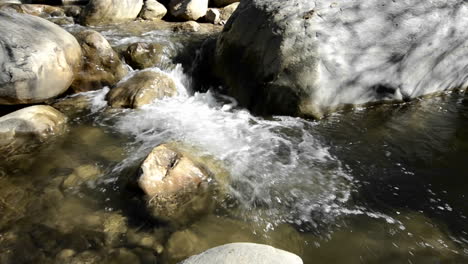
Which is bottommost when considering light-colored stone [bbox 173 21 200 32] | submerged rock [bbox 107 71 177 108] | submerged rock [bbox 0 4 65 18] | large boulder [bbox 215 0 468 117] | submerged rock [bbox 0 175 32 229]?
submerged rock [bbox 0 4 65 18]

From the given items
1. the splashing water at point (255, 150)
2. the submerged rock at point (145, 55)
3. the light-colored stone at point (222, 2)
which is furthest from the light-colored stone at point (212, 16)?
the splashing water at point (255, 150)

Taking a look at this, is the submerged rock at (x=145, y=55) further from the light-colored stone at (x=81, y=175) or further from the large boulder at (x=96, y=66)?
the light-colored stone at (x=81, y=175)

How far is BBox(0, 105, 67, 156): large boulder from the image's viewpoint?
A: 381cm

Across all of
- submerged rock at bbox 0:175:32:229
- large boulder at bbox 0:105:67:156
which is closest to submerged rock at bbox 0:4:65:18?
large boulder at bbox 0:105:67:156

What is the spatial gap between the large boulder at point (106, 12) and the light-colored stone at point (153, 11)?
38 cm

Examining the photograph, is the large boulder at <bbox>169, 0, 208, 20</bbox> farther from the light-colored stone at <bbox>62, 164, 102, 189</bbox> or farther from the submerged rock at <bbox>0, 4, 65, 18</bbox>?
the light-colored stone at <bbox>62, 164, 102, 189</bbox>

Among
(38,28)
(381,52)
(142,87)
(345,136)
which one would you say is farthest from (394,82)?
(38,28)

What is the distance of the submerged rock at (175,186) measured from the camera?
9.78ft

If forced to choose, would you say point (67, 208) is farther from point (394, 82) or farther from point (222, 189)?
point (394, 82)

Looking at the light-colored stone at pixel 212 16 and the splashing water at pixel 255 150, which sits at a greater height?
the light-colored stone at pixel 212 16

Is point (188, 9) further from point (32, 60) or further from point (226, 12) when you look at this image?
point (32, 60)

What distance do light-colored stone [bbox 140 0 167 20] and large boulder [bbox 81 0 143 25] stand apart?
Answer: 38 centimetres

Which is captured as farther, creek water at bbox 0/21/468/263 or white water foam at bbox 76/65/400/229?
Answer: white water foam at bbox 76/65/400/229

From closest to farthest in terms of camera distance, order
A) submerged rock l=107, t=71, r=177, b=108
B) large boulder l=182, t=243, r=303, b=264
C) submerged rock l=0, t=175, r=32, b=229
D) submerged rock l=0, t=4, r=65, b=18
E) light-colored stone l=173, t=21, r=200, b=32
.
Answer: large boulder l=182, t=243, r=303, b=264
submerged rock l=0, t=175, r=32, b=229
submerged rock l=107, t=71, r=177, b=108
light-colored stone l=173, t=21, r=200, b=32
submerged rock l=0, t=4, r=65, b=18
